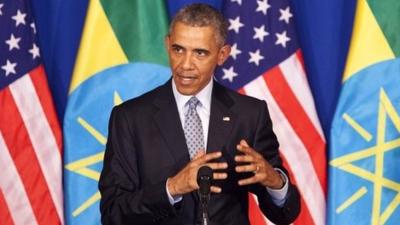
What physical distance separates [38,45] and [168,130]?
57.9 inches

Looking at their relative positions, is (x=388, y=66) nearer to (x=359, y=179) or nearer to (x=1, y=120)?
→ (x=359, y=179)

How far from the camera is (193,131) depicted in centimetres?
222

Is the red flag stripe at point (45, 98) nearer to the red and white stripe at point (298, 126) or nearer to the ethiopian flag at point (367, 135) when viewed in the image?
the red and white stripe at point (298, 126)

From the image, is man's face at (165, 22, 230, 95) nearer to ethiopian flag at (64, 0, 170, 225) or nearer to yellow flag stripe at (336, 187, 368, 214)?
ethiopian flag at (64, 0, 170, 225)

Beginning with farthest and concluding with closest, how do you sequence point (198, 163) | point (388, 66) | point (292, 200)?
point (388, 66), point (292, 200), point (198, 163)

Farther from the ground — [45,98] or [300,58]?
[45,98]

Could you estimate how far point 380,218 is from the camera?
135 inches

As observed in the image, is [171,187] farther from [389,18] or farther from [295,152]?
[389,18]

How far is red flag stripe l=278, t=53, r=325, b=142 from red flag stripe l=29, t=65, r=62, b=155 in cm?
99

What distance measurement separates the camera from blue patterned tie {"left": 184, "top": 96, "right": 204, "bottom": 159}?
220cm

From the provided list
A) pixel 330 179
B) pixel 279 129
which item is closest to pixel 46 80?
pixel 279 129

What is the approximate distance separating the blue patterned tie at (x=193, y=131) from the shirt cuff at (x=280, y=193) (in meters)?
0.24

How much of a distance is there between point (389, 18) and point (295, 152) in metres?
0.72

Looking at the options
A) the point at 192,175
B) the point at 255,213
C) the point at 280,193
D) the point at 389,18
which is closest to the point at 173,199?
the point at 192,175
